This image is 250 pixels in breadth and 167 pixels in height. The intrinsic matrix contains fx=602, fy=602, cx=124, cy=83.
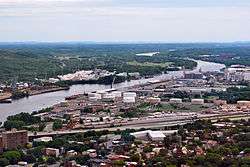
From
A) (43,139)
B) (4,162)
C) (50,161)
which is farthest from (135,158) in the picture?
(43,139)

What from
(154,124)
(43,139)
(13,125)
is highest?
(43,139)

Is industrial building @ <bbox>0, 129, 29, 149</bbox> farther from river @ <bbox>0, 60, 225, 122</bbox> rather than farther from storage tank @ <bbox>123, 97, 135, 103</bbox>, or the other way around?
storage tank @ <bbox>123, 97, 135, 103</bbox>

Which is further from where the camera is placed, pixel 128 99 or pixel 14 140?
pixel 128 99

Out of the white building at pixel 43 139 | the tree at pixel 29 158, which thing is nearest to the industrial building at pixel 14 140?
the white building at pixel 43 139

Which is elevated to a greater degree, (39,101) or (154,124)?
(154,124)

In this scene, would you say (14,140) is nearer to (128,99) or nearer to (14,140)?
(14,140)

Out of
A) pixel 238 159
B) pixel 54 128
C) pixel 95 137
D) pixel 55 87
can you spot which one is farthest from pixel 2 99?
pixel 238 159

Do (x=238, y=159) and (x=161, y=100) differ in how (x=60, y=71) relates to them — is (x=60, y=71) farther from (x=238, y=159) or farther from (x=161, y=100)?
(x=238, y=159)

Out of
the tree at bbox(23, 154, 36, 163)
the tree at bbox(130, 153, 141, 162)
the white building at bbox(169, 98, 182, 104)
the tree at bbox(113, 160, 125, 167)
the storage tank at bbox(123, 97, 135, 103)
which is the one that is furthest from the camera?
the storage tank at bbox(123, 97, 135, 103)

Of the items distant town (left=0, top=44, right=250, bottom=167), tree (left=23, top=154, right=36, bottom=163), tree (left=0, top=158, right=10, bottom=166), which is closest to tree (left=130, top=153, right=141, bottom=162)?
distant town (left=0, top=44, right=250, bottom=167)
